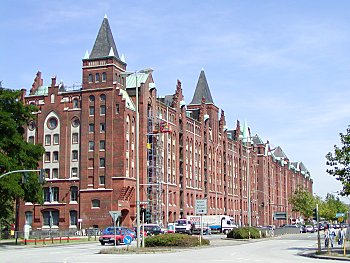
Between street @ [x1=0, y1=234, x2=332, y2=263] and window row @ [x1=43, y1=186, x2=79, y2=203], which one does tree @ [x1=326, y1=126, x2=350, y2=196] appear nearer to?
street @ [x1=0, y1=234, x2=332, y2=263]

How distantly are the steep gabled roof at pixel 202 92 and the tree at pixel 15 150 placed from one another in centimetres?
6469

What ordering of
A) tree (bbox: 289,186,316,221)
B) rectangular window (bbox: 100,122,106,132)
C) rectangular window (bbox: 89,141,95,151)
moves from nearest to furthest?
rectangular window (bbox: 100,122,106,132) → rectangular window (bbox: 89,141,95,151) → tree (bbox: 289,186,316,221)

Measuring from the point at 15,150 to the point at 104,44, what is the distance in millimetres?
31391

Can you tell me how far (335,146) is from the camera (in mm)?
40500

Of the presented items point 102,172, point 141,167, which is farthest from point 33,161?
point 141,167

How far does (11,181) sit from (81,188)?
2970 cm

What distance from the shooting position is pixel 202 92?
4877 inches

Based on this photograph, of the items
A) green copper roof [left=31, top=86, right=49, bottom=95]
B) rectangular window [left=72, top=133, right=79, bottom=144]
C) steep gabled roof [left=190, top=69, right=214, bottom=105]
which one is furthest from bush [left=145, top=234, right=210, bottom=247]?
steep gabled roof [left=190, top=69, right=214, bottom=105]

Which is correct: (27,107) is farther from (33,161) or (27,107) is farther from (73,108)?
(73,108)

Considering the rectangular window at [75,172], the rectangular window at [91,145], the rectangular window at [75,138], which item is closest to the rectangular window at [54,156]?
the rectangular window at [75,138]

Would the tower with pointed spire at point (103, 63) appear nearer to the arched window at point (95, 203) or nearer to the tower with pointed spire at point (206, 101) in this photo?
the arched window at point (95, 203)

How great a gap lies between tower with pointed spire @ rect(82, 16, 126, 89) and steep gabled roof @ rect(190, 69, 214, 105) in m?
38.5

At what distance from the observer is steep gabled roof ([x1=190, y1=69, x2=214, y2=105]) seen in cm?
12274

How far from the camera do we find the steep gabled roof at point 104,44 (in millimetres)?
84188
